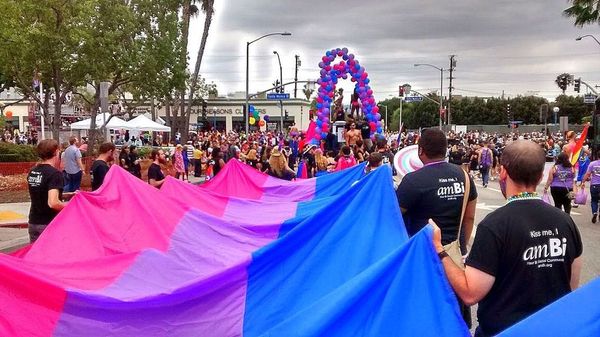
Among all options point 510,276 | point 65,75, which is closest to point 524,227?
point 510,276

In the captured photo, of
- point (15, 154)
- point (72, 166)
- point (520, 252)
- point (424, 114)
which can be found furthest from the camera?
point (424, 114)

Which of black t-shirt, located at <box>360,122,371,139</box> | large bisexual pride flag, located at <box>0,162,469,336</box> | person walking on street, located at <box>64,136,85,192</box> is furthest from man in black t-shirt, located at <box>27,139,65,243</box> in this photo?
black t-shirt, located at <box>360,122,371,139</box>

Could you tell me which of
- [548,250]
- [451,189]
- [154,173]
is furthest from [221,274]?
[154,173]

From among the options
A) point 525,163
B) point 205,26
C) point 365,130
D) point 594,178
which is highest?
point 205,26

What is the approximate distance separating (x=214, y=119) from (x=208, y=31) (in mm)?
44095

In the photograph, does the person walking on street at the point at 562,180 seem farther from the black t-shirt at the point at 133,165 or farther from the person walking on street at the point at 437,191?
the black t-shirt at the point at 133,165

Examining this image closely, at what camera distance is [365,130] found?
23.5 m

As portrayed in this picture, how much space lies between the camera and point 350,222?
16.6 ft

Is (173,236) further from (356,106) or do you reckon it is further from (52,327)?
(356,106)

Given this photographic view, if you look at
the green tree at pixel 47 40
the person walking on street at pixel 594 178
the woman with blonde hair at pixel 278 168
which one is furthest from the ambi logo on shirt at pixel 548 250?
the green tree at pixel 47 40

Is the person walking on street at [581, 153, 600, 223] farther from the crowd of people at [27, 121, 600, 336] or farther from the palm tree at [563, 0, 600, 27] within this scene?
the palm tree at [563, 0, 600, 27]

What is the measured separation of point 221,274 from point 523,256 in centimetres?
234

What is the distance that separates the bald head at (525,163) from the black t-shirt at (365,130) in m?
20.4

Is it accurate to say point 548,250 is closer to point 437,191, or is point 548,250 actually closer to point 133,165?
point 437,191
